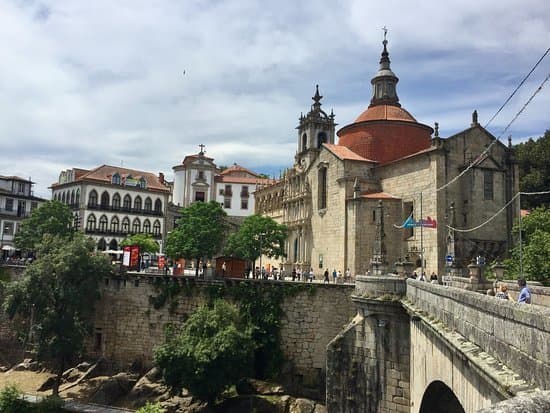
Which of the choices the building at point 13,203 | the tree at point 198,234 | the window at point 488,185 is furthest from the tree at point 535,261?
the building at point 13,203

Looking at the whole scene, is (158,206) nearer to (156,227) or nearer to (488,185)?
(156,227)

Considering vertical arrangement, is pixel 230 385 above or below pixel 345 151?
below

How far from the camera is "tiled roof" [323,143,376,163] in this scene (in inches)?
1619

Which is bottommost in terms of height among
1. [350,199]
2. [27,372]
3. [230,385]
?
[27,372]

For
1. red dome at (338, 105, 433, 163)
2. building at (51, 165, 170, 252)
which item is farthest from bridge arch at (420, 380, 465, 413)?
building at (51, 165, 170, 252)

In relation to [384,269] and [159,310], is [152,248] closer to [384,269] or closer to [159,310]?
[159,310]

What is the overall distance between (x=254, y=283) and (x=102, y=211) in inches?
1410

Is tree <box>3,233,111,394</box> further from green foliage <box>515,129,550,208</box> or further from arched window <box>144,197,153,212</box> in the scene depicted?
green foliage <box>515,129,550,208</box>

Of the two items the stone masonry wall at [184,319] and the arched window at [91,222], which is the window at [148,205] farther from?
the stone masonry wall at [184,319]

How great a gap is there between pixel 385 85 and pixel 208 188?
34.7 meters

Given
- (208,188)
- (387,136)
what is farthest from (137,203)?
(387,136)

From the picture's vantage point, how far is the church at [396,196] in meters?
34.1

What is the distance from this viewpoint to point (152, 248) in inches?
2088

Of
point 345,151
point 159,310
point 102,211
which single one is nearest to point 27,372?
point 159,310
